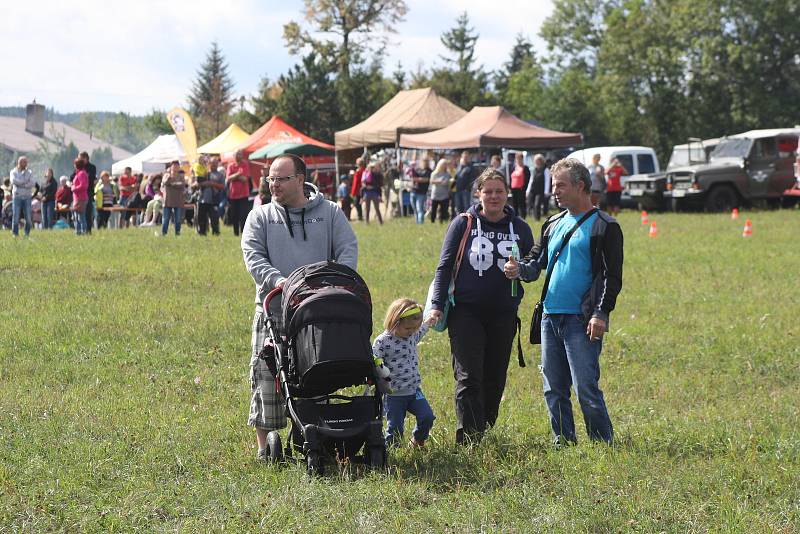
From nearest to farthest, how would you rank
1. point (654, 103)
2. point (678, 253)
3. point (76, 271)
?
1. point (76, 271)
2. point (678, 253)
3. point (654, 103)

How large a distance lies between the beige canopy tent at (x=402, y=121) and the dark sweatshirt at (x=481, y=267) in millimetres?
32522

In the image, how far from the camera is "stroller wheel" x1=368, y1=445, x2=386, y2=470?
261 inches

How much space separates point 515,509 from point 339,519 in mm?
935

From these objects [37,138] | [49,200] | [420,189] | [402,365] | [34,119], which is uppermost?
[34,119]

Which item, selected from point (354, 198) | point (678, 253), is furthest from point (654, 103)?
point (678, 253)

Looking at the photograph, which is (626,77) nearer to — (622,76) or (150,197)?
(622,76)

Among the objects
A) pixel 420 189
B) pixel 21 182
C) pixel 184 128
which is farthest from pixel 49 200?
pixel 184 128

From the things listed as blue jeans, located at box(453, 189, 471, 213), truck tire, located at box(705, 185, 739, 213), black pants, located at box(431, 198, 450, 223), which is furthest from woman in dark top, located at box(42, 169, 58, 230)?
truck tire, located at box(705, 185, 739, 213)

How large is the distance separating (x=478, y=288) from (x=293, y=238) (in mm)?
1266

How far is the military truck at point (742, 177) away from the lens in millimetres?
34812

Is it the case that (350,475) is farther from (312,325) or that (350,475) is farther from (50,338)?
(50,338)

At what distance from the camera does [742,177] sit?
1383 inches

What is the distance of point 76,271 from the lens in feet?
57.2

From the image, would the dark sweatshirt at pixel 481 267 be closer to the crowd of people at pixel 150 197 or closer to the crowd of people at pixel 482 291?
the crowd of people at pixel 482 291
